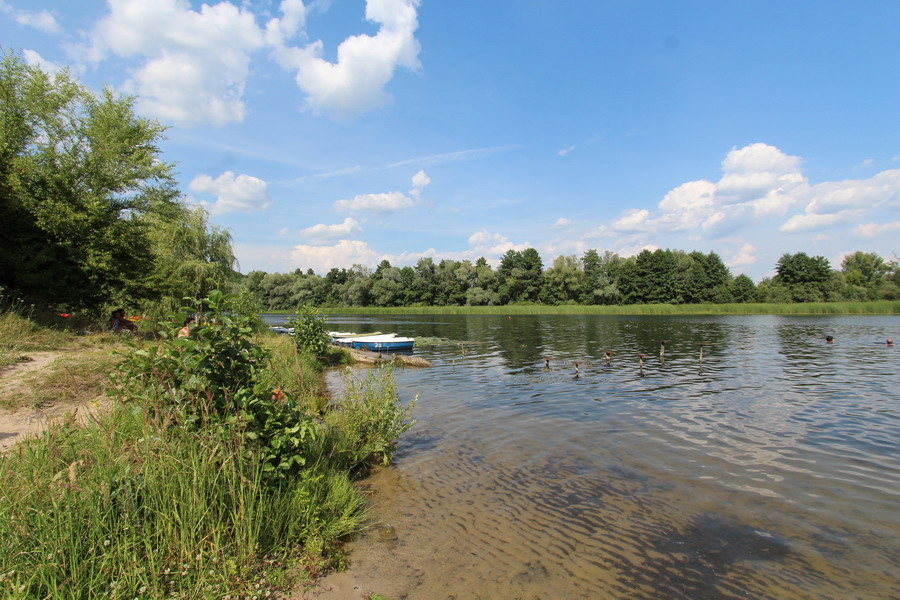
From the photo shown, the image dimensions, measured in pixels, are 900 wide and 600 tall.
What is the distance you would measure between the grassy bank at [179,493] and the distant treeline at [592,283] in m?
79.7

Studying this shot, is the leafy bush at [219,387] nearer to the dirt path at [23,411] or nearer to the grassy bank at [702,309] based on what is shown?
the dirt path at [23,411]

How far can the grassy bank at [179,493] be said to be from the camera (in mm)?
3309

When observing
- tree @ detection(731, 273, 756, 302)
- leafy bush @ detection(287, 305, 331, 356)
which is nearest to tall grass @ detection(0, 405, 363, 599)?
leafy bush @ detection(287, 305, 331, 356)

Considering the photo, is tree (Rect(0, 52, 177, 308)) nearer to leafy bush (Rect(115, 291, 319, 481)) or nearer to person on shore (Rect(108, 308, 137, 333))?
person on shore (Rect(108, 308, 137, 333))

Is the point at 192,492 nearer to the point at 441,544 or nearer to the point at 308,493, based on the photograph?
the point at 308,493

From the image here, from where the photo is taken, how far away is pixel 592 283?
91.8 metres

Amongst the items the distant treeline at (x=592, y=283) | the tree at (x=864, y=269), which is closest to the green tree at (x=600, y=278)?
the distant treeline at (x=592, y=283)

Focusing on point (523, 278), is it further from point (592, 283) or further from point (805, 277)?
point (805, 277)

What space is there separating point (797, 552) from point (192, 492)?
6.91 m

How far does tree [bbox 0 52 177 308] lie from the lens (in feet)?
50.6

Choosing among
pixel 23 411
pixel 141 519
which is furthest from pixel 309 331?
pixel 141 519

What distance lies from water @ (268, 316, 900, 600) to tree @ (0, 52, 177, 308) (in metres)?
12.6

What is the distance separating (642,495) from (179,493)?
6.44 meters

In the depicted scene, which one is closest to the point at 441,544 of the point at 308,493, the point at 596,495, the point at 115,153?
the point at 308,493
